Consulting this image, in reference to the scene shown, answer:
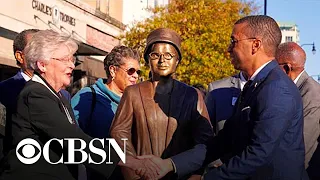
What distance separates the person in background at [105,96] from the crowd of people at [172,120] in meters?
0.79

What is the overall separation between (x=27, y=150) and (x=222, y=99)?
2.53 m

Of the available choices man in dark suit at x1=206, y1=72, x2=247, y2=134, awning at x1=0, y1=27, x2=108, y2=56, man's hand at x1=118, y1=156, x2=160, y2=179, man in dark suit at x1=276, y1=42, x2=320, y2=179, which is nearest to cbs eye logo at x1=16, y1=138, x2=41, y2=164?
man's hand at x1=118, y1=156, x2=160, y2=179

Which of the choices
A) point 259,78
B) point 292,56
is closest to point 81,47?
point 292,56

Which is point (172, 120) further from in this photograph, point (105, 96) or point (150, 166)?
point (105, 96)

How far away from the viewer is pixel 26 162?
365cm

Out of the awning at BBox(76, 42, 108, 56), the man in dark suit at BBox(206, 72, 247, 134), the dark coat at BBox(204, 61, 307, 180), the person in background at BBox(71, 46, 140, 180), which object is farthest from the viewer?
the awning at BBox(76, 42, 108, 56)

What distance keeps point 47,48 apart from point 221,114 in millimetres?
2159

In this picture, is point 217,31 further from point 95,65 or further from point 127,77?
point 127,77

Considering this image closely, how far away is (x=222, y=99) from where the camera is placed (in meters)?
5.72

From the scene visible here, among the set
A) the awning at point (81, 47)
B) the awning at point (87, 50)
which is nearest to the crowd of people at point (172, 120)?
the awning at point (81, 47)

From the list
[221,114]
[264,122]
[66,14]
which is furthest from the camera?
[66,14]

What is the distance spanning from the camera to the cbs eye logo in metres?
3.62

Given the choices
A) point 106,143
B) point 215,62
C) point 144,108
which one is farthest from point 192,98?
point 215,62

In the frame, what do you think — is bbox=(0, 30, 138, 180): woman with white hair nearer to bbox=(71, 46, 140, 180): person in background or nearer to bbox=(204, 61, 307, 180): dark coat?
bbox=(204, 61, 307, 180): dark coat
